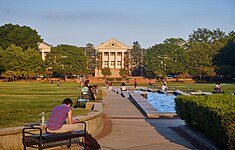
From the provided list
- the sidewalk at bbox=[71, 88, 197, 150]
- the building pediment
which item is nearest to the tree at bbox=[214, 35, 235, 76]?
the building pediment

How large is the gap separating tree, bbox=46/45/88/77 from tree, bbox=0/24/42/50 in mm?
10822

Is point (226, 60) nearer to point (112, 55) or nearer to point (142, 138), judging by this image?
point (112, 55)

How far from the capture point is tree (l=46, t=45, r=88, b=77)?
88156 mm

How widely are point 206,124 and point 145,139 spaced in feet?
6.84

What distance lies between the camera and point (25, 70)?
264 ft

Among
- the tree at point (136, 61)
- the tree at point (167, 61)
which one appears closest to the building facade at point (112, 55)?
the tree at point (136, 61)

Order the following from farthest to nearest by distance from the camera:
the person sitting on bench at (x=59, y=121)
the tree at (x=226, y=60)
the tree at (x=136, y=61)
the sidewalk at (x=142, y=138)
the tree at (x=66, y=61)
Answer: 1. the tree at (x=136, y=61)
2. the tree at (x=66, y=61)
3. the tree at (x=226, y=60)
4. the sidewalk at (x=142, y=138)
5. the person sitting on bench at (x=59, y=121)

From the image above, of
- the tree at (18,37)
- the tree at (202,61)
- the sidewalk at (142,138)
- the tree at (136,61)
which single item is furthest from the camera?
the tree at (136,61)

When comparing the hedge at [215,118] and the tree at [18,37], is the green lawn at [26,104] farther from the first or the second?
the tree at [18,37]

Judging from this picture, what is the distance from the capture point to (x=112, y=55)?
120000mm

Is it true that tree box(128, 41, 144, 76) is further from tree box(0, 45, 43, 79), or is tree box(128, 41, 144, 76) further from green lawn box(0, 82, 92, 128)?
green lawn box(0, 82, 92, 128)

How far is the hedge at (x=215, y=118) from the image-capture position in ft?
25.9

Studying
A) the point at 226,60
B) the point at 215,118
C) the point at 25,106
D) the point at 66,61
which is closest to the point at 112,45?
the point at 66,61

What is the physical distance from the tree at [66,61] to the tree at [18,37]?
1082 centimetres
